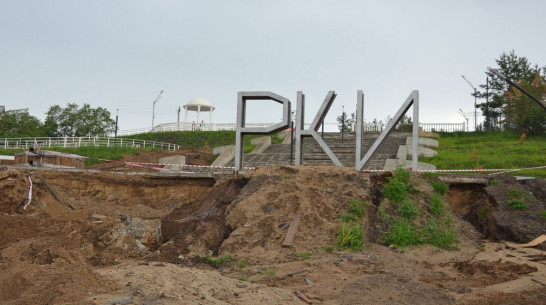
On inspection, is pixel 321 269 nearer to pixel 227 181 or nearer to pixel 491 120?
pixel 227 181

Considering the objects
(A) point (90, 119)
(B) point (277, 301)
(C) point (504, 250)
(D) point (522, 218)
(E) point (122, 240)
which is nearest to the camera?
(B) point (277, 301)

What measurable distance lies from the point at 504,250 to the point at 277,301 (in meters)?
6.19

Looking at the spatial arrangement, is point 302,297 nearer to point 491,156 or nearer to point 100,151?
point 491,156

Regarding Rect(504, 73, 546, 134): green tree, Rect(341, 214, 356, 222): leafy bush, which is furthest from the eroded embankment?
Rect(504, 73, 546, 134): green tree

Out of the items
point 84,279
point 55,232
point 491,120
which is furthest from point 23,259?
point 491,120

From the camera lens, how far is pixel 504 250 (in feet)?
34.3

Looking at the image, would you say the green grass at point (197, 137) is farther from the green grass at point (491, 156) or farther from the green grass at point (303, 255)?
the green grass at point (303, 255)

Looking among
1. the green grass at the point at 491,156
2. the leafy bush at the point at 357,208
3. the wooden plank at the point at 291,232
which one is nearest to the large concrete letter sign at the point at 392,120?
the leafy bush at the point at 357,208

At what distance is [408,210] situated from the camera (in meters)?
11.1

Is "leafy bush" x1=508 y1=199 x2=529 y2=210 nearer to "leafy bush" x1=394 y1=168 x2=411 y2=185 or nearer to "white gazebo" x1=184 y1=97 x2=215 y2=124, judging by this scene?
"leafy bush" x1=394 y1=168 x2=411 y2=185

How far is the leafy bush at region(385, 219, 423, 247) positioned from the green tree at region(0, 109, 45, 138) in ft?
150

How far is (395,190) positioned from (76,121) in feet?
150

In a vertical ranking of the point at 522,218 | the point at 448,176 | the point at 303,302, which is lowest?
the point at 303,302

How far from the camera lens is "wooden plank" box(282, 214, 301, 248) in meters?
9.57
